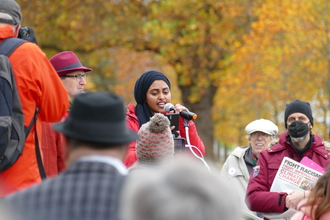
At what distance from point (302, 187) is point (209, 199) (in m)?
3.62

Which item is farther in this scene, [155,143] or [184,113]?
[184,113]

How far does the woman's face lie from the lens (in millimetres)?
5977

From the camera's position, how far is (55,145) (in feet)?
15.8

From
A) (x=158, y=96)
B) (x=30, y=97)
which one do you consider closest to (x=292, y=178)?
(x=158, y=96)

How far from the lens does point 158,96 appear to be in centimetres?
600

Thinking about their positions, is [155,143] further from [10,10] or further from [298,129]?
[298,129]

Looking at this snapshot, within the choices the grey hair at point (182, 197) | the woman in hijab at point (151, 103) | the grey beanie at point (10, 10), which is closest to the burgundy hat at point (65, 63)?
the woman in hijab at point (151, 103)

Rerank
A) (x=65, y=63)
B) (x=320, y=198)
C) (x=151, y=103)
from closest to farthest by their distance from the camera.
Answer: (x=320, y=198) < (x=65, y=63) < (x=151, y=103)

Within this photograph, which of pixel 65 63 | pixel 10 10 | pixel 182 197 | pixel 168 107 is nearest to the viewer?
pixel 182 197

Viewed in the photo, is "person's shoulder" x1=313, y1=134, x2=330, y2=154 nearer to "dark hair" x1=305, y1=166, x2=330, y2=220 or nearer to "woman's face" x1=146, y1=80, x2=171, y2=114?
"woman's face" x1=146, y1=80, x2=171, y2=114

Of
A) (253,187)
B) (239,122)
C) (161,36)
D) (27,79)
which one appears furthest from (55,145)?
(239,122)

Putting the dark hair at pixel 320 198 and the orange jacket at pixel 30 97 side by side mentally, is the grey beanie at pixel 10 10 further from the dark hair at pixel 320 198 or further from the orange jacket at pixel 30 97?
A: the dark hair at pixel 320 198

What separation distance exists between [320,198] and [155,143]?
3.76 feet

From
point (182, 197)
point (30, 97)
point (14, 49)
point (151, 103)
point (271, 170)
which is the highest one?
point (182, 197)
